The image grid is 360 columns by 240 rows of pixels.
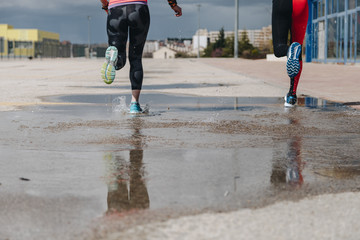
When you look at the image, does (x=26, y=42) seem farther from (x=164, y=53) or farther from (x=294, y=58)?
(x=294, y=58)

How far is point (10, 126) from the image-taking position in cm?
570

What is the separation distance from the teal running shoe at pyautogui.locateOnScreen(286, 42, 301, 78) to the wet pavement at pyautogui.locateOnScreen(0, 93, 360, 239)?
635 millimetres

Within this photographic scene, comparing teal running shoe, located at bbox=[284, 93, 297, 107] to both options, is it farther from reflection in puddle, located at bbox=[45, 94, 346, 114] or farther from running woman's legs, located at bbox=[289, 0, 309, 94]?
running woman's legs, located at bbox=[289, 0, 309, 94]

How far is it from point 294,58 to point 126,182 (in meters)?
4.34

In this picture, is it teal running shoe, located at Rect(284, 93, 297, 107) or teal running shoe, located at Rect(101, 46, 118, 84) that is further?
teal running shoe, located at Rect(284, 93, 297, 107)

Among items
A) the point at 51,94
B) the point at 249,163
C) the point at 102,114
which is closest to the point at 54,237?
the point at 249,163

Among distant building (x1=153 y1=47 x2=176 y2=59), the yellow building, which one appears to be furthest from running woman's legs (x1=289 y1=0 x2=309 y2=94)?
distant building (x1=153 y1=47 x2=176 y2=59)

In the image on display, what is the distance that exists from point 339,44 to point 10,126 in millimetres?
27253

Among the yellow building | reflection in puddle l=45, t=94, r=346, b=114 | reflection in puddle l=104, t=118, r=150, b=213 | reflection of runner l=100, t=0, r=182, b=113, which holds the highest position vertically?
the yellow building

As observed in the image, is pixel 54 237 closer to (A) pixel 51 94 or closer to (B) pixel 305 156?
(B) pixel 305 156

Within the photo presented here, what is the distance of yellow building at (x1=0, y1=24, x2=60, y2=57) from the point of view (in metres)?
79.8

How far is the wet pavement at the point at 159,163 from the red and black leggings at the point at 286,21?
0.99 m

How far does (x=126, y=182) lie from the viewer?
10.5ft

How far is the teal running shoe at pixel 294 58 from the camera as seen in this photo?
7031 mm
